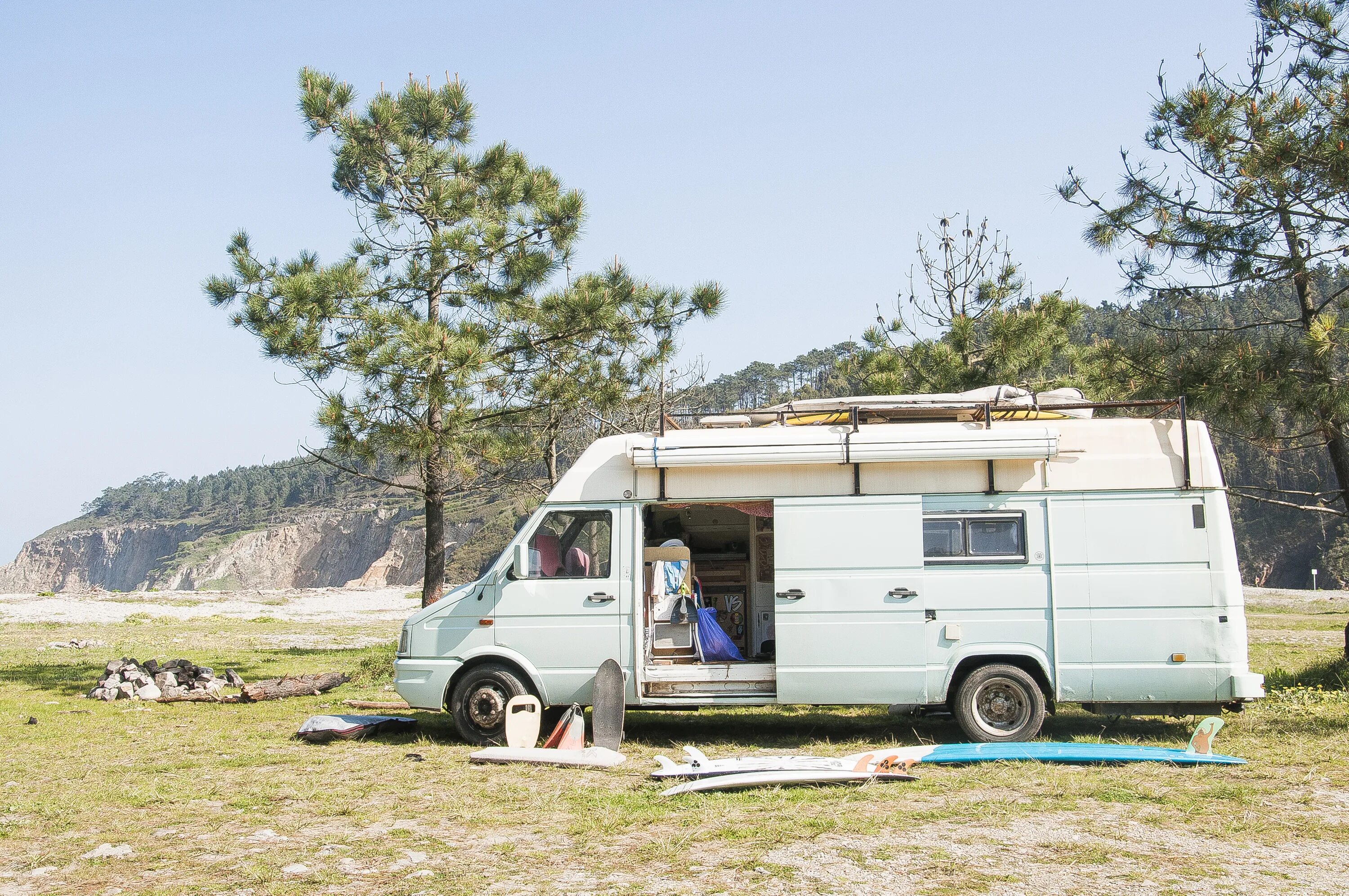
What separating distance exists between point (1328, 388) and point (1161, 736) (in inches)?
186

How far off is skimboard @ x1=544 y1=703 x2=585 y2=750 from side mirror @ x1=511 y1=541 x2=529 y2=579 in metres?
1.25

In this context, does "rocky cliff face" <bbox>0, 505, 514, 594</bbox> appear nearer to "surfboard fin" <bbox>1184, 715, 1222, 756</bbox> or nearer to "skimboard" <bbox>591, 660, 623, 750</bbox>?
"skimboard" <bbox>591, 660, 623, 750</bbox>

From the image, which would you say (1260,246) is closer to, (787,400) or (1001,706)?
(1001,706)

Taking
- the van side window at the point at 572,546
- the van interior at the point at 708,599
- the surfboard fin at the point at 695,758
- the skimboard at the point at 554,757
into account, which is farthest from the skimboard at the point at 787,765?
the van side window at the point at 572,546

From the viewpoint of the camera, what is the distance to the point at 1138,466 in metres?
Result: 8.76

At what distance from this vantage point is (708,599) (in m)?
10.8

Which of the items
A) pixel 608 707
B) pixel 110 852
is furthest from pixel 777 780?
pixel 110 852

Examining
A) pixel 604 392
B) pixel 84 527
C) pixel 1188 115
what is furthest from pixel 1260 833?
pixel 84 527

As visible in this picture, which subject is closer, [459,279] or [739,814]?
[739,814]

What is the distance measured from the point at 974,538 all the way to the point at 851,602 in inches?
46.7

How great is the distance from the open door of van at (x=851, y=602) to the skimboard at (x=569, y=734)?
173 cm

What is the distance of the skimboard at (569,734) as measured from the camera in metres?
8.45

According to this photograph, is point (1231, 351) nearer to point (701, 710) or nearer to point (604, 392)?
point (701, 710)

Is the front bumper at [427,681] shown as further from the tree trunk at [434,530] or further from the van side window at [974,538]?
the tree trunk at [434,530]
